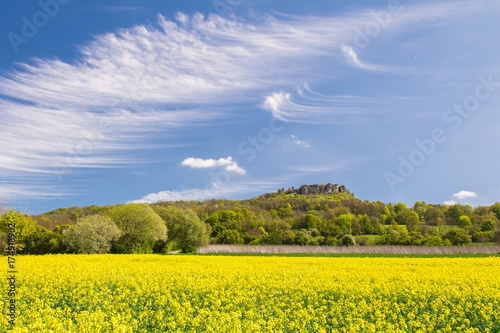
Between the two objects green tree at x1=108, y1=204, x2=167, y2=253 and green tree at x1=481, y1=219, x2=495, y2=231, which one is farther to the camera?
green tree at x1=481, y1=219, x2=495, y2=231

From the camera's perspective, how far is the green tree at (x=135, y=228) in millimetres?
48844

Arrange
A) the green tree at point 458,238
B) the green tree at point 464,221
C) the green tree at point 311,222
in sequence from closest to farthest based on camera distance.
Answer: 1. the green tree at point 458,238
2. the green tree at point 464,221
3. the green tree at point 311,222

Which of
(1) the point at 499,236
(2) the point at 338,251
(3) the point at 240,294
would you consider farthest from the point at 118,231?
(1) the point at 499,236

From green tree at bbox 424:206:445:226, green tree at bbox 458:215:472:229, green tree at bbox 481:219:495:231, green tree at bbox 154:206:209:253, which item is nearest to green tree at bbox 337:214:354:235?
green tree at bbox 424:206:445:226

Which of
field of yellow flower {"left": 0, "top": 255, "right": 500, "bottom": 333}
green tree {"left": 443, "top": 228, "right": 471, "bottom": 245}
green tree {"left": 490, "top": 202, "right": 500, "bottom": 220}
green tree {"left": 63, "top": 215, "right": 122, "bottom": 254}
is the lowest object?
green tree {"left": 443, "top": 228, "right": 471, "bottom": 245}

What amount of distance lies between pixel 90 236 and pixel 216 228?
4907 centimetres

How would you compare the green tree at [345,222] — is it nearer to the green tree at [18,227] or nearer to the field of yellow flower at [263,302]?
the green tree at [18,227]

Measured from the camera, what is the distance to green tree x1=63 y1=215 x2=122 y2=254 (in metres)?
41.7

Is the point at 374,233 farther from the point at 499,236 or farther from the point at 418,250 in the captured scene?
the point at 418,250

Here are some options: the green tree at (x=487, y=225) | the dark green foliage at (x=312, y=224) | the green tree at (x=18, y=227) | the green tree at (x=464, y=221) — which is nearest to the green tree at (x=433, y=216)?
the dark green foliage at (x=312, y=224)

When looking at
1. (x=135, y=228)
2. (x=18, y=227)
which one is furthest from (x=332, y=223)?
(x=18, y=227)

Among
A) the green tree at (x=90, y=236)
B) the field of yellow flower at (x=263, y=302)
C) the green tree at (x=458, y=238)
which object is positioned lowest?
the green tree at (x=458, y=238)

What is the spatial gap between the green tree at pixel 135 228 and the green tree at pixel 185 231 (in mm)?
9695

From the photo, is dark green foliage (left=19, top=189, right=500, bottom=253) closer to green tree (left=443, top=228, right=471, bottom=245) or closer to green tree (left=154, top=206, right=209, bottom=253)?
green tree (left=443, top=228, right=471, bottom=245)
